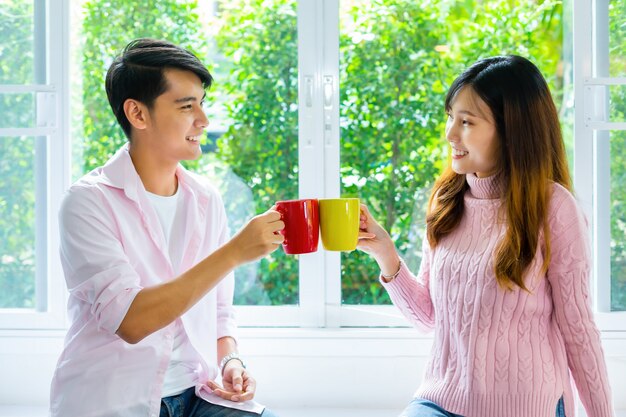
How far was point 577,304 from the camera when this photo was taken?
1.56m

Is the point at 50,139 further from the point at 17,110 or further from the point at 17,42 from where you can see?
the point at 17,42

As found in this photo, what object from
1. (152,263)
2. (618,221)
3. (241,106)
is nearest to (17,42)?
(241,106)

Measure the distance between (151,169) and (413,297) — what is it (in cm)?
71

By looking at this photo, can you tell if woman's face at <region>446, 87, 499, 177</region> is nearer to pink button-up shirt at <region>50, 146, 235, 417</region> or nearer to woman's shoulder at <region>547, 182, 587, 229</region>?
woman's shoulder at <region>547, 182, 587, 229</region>

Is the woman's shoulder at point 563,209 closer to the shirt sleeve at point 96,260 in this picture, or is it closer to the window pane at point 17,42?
the shirt sleeve at point 96,260

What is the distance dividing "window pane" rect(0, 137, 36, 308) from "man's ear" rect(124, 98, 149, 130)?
872 mm

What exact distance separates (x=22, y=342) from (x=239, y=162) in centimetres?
89

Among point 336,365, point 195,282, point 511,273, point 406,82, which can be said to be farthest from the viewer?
point 406,82

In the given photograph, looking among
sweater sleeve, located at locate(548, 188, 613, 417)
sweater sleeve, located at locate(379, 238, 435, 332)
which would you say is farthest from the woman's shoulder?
sweater sleeve, located at locate(379, 238, 435, 332)

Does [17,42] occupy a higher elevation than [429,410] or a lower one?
higher

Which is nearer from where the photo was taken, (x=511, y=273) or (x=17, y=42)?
(x=511, y=273)

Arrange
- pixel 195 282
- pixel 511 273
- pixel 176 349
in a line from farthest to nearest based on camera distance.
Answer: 1. pixel 176 349
2. pixel 511 273
3. pixel 195 282

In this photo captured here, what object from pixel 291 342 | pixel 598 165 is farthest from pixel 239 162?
pixel 598 165

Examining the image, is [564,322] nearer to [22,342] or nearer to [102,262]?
[102,262]
